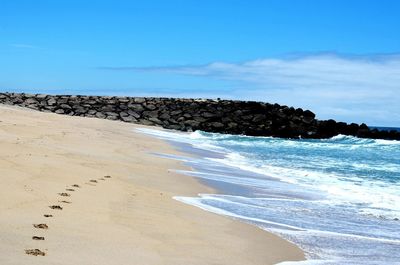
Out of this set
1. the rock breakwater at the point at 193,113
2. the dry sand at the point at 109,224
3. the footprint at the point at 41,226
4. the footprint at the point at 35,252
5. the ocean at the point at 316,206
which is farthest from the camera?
the rock breakwater at the point at 193,113

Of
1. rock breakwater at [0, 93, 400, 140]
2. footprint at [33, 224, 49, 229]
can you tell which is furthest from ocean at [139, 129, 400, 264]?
rock breakwater at [0, 93, 400, 140]

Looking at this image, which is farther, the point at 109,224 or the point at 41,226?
the point at 109,224

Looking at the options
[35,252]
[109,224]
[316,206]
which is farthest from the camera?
[316,206]

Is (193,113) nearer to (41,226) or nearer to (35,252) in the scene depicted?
(41,226)

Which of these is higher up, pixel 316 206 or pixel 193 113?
pixel 193 113

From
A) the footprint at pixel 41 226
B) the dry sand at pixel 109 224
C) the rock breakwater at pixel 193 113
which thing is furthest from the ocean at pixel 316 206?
the rock breakwater at pixel 193 113

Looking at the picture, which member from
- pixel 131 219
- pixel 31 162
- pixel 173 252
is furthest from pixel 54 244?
pixel 31 162

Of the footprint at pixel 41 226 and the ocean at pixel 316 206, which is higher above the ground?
the footprint at pixel 41 226

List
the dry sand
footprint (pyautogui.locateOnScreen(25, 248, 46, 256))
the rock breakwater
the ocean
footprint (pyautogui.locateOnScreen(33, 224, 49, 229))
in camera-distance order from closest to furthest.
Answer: footprint (pyautogui.locateOnScreen(25, 248, 46, 256))
the dry sand
footprint (pyautogui.locateOnScreen(33, 224, 49, 229))
the ocean
the rock breakwater

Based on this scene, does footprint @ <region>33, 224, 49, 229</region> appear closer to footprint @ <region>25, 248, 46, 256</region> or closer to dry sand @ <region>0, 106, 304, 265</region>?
dry sand @ <region>0, 106, 304, 265</region>

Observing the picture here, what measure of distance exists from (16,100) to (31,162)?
36.7 meters

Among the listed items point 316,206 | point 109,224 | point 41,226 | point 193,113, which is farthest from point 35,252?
point 193,113

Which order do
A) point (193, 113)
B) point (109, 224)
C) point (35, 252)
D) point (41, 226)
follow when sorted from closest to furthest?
1. point (35, 252)
2. point (41, 226)
3. point (109, 224)
4. point (193, 113)

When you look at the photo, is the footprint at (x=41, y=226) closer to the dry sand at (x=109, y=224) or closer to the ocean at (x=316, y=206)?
the dry sand at (x=109, y=224)
